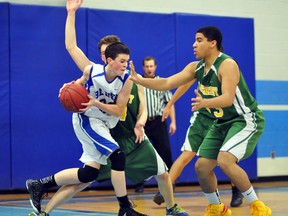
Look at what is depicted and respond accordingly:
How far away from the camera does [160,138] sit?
34.5 ft

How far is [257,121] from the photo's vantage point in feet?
22.0

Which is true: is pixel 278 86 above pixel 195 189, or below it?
above

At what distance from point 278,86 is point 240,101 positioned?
7.52 meters

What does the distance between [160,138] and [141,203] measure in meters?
1.61

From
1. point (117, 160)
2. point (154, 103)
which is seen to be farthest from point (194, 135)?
point (154, 103)

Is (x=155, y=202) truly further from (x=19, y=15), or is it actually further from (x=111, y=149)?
(x=19, y=15)

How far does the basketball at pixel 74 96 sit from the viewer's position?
20.4 feet

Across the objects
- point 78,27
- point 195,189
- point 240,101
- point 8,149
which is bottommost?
point 195,189

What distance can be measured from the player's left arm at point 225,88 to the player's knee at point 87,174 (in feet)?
3.52

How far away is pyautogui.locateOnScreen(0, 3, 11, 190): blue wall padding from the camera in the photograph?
10938mm

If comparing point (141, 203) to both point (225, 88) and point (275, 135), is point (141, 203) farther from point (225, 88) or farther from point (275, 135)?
point (275, 135)

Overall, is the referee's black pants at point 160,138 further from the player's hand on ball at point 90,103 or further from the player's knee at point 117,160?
the player's hand on ball at point 90,103

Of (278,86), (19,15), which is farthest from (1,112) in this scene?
(278,86)

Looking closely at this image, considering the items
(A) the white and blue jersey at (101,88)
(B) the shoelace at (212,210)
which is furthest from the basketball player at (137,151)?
(A) the white and blue jersey at (101,88)
